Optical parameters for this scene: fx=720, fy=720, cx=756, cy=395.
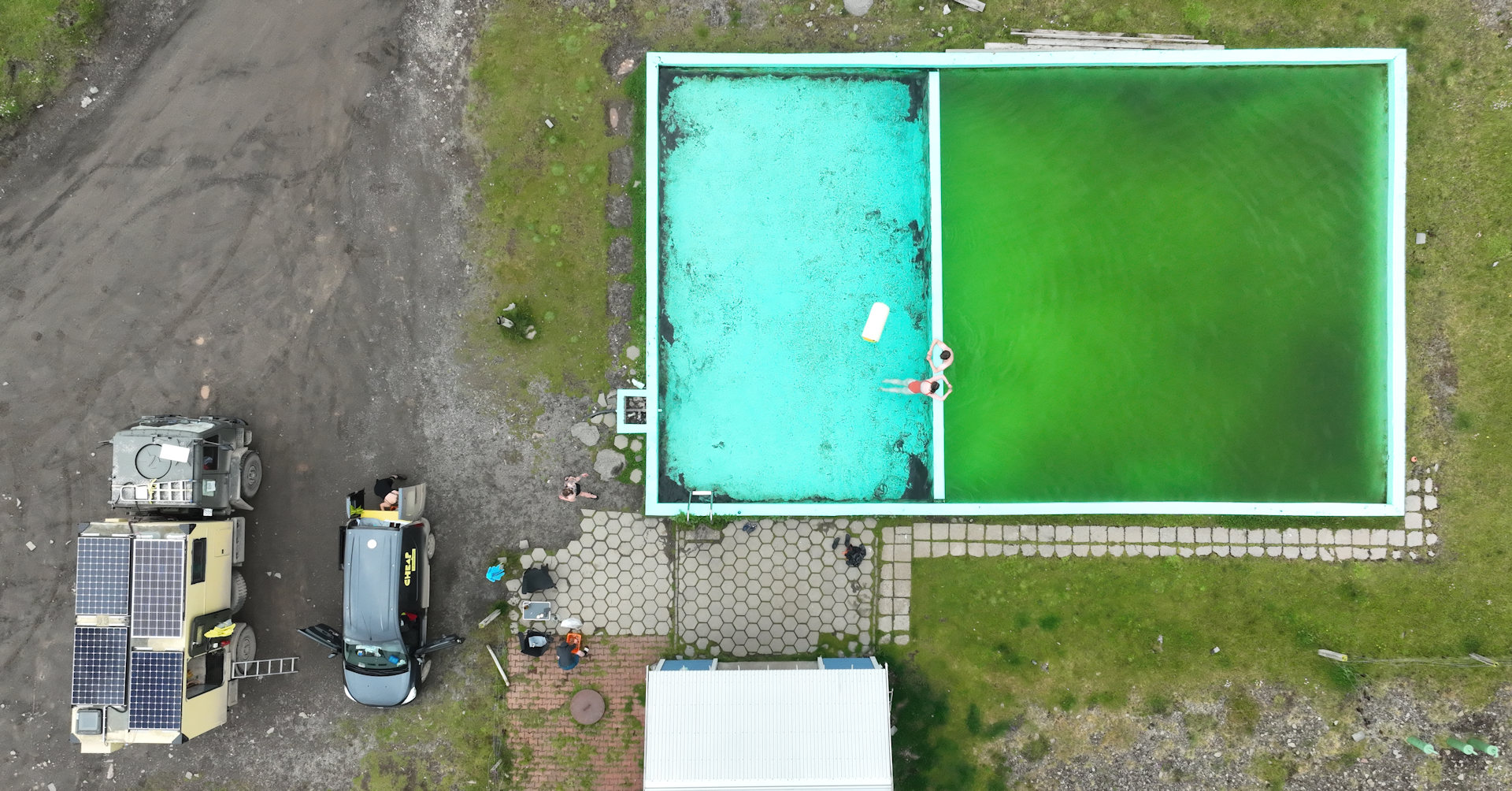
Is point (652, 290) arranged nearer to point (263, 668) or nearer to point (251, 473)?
point (251, 473)

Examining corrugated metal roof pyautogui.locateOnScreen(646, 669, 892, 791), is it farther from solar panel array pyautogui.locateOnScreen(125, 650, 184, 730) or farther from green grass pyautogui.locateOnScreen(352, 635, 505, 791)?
solar panel array pyautogui.locateOnScreen(125, 650, 184, 730)

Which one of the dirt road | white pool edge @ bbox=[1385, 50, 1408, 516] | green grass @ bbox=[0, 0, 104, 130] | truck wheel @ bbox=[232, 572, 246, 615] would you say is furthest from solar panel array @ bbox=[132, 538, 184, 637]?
white pool edge @ bbox=[1385, 50, 1408, 516]

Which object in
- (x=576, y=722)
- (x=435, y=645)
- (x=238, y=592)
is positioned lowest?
(x=576, y=722)

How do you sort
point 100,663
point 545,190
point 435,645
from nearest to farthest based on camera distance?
point 100,663
point 435,645
point 545,190

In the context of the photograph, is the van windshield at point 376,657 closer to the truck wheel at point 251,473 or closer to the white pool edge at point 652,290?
the truck wheel at point 251,473

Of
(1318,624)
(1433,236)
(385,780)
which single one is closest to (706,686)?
(385,780)

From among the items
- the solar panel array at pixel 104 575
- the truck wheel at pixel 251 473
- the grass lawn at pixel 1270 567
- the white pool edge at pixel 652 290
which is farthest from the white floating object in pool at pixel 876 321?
the solar panel array at pixel 104 575

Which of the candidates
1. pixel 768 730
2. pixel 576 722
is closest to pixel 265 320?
pixel 576 722
